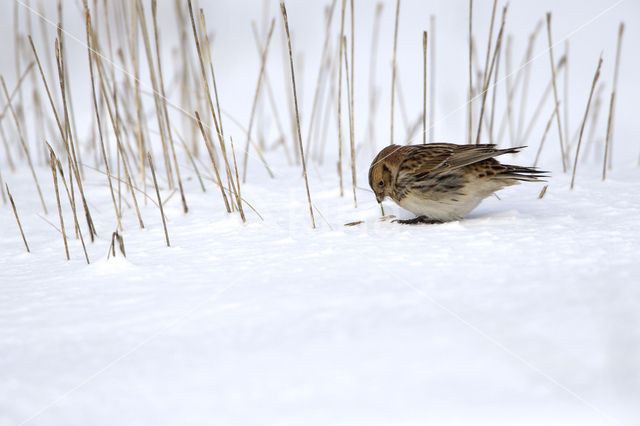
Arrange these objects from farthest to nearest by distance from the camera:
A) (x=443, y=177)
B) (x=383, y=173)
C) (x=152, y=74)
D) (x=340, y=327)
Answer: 1. (x=152, y=74)
2. (x=383, y=173)
3. (x=443, y=177)
4. (x=340, y=327)

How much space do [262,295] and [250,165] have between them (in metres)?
2.63

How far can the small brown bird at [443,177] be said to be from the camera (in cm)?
259

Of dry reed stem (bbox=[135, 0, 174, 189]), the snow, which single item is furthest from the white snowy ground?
dry reed stem (bbox=[135, 0, 174, 189])

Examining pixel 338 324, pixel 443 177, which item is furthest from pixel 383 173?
pixel 338 324

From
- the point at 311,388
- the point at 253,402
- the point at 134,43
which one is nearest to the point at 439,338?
the point at 311,388

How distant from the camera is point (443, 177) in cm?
262

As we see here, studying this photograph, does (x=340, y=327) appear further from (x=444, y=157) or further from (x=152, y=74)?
(x=152, y=74)

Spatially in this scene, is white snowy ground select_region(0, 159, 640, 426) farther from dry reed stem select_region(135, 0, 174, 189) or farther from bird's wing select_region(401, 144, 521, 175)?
dry reed stem select_region(135, 0, 174, 189)

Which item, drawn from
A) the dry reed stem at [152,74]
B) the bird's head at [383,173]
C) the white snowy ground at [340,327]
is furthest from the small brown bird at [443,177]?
the dry reed stem at [152,74]

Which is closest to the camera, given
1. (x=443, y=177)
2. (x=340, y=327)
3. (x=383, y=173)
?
(x=340, y=327)

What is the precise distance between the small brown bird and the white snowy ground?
0.12 m

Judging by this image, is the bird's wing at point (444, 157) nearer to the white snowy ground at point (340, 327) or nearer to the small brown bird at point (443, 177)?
the small brown bird at point (443, 177)

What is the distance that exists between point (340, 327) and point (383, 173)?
1.17m

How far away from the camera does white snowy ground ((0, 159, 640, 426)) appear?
142cm
